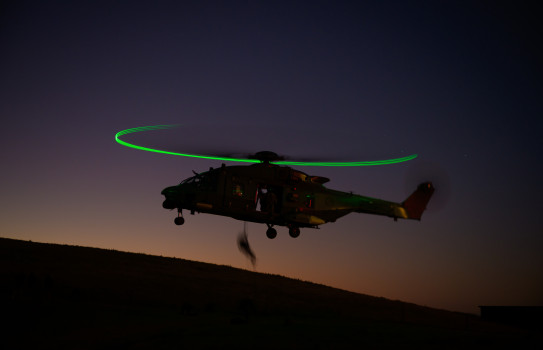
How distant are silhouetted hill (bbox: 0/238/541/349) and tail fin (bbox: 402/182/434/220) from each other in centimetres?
743

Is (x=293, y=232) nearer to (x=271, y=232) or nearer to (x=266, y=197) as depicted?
(x=271, y=232)

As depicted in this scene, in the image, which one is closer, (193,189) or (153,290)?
(193,189)

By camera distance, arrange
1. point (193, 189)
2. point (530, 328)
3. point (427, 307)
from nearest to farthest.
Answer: point (193, 189) → point (530, 328) → point (427, 307)

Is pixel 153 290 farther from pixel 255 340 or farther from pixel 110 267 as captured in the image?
pixel 255 340

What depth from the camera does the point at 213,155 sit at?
86.0 ft

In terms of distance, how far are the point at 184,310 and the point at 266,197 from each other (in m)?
9.15

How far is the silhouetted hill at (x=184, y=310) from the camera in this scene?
21.3 m

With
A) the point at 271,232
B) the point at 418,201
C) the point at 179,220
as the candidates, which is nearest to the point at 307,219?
the point at 271,232

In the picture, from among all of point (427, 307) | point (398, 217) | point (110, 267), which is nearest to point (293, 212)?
point (398, 217)

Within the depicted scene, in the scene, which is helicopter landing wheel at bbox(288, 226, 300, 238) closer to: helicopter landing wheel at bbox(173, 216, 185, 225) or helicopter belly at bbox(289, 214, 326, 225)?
helicopter belly at bbox(289, 214, 326, 225)

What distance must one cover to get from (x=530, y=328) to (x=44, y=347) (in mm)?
41660

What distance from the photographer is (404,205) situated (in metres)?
32.8

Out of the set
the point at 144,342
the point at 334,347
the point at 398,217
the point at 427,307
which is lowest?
the point at 427,307

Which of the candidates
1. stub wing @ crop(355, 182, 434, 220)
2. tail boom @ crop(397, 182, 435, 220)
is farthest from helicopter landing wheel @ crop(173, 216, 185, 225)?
tail boom @ crop(397, 182, 435, 220)
